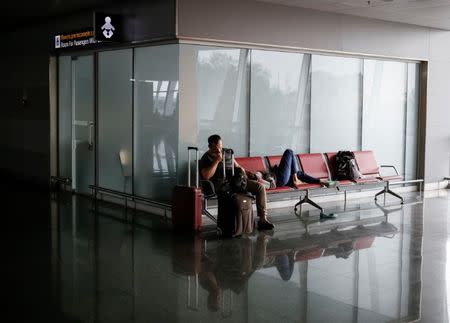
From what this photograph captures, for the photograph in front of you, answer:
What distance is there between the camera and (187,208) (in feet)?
27.1

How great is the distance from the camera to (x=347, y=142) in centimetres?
1163

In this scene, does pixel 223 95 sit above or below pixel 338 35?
below

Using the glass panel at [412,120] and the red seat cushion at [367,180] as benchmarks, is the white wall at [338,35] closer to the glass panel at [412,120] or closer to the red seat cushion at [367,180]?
the glass panel at [412,120]

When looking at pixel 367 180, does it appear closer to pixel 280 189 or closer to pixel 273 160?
pixel 273 160

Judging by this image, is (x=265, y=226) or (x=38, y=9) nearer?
(x=265, y=226)

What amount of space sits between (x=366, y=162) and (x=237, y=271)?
577cm

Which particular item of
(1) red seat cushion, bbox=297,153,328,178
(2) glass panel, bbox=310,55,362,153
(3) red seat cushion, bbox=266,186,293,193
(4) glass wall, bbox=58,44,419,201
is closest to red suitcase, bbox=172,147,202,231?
(4) glass wall, bbox=58,44,419,201

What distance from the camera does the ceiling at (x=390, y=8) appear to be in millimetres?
9617

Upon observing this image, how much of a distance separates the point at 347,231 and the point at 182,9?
3.88m

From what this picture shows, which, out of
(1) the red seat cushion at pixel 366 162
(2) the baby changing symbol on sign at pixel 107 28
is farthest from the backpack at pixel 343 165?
(2) the baby changing symbol on sign at pixel 107 28

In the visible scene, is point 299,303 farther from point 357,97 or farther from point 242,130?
point 357,97

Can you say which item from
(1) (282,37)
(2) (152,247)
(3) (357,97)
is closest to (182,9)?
(1) (282,37)

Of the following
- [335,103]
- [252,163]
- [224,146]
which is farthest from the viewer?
[335,103]


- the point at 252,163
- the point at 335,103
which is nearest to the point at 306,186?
the point at 252,163
